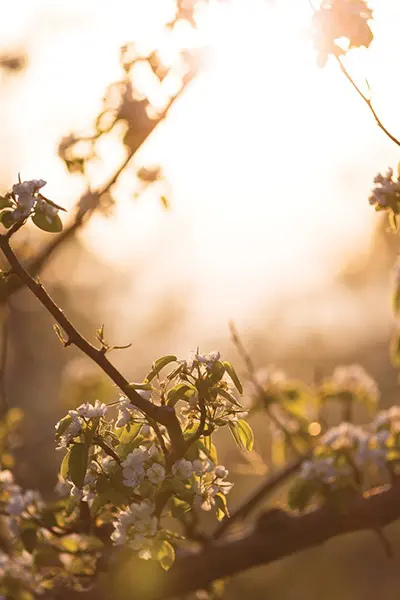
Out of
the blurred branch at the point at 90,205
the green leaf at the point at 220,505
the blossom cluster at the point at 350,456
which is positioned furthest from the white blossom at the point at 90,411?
the blossom cluster at the point at 350,456

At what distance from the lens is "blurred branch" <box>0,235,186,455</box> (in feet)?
4.81

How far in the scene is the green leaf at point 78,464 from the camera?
1.54m

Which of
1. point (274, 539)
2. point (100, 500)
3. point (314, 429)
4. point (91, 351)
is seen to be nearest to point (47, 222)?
point (91, 351)

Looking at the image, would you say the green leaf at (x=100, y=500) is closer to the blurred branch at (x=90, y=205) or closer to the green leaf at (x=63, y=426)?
the green leaf at (x=63, y=426)

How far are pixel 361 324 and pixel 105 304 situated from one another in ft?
24.3

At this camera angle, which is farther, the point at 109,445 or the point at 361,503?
the point at 361,503

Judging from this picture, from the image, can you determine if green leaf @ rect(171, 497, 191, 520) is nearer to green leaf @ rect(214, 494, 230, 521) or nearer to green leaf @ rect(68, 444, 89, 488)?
green leaf @ rect(214, 494, 230, 521)

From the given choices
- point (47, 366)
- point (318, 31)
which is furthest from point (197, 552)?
point (47, 366)

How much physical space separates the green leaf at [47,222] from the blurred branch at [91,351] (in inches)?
4.1

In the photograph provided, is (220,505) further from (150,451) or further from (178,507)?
(150,451)

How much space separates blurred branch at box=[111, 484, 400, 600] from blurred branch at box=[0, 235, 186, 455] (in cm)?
99

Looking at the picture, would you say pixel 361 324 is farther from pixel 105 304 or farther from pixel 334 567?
pixel 334 567

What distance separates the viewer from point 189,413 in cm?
168

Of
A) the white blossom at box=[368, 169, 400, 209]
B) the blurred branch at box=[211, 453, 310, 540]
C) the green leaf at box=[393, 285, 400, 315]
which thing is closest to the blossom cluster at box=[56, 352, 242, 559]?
the white blossom at box=[368, 169, 400, 209]
